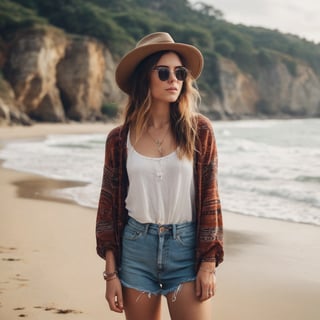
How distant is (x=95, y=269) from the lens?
4.54m

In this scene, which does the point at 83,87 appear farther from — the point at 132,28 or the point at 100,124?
the point at 132,28

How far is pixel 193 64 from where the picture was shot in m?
2.26

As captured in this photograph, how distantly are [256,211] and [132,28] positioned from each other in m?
52.1

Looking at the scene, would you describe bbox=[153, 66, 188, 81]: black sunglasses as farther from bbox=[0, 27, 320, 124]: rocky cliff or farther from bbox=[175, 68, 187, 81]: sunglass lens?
bbox=[0, 27, 320, 124]: rocky cliff

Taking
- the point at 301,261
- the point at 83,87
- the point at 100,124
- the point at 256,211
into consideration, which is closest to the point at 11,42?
the point at 83,87

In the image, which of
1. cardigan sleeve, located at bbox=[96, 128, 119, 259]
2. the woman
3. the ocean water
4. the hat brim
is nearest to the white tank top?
the woman

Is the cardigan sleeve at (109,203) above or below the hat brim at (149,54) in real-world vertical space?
below

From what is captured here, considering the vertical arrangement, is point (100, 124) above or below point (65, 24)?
below

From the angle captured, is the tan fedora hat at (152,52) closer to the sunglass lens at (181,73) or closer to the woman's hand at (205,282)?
the sunglass lens at (181,73)

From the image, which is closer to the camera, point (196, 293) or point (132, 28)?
point (196, 293)

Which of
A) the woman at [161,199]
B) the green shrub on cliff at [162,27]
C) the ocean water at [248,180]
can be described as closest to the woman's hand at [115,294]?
the woman at [161,199]

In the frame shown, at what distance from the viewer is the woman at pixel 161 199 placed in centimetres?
207

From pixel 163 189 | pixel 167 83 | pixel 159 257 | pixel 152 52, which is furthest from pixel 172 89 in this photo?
pixel 159 257

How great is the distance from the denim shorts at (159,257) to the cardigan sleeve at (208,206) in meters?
0.06
